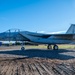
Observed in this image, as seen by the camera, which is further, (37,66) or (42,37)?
(42,37)

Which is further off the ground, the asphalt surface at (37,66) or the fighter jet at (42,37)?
the fighter jet at (42,37)

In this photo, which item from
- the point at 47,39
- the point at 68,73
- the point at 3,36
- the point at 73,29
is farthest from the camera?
the point at 73,29

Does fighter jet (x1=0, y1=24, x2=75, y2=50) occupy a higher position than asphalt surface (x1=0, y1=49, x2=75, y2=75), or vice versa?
fighter jet (x1=0, y1=24, x2=75, y2=50)

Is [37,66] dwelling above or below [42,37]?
below

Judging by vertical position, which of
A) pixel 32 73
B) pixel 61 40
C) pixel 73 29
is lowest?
pixel 32 73

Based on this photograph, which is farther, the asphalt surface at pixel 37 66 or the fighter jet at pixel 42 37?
the fighter jet at pixel 42 37

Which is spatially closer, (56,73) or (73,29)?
(56,73)

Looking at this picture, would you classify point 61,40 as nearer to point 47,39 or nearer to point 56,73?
point 47,39

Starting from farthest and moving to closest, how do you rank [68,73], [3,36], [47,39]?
[47,39]
[3,36]
[68,73]

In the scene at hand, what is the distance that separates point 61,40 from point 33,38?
4.39 m

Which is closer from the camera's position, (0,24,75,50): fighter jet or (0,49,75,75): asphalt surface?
(0,49,75,75): asphalt surface

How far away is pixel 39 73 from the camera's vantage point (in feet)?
25.0

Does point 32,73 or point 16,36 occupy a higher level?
point 16,36

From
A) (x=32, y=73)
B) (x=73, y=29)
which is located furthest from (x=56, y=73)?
(x=73, y=29)
